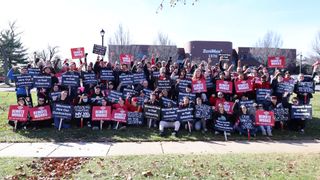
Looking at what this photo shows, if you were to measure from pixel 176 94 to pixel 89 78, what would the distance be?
3.45 metres

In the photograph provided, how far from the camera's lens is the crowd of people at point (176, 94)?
13320 millimetres

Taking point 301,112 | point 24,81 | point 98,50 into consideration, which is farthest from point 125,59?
point 301,112

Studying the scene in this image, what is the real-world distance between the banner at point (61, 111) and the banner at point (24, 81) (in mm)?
1791

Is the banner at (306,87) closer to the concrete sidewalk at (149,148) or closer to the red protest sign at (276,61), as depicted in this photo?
the red protest sign at (276,61)

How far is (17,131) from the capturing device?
13.1 metres

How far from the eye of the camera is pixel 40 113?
13.3 m

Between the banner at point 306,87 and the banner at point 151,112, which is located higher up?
the banner at point 306,87

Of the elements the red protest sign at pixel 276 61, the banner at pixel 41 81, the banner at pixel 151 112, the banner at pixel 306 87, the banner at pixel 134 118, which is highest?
the red protest sign at pixel 276 61

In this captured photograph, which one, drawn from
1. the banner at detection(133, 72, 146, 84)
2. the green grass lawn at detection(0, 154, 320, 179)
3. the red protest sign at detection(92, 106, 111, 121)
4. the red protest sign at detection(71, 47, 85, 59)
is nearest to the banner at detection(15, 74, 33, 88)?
the red protest sign at detection(71, 47, 85, 59)

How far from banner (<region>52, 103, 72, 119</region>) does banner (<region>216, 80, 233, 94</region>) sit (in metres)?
5.55

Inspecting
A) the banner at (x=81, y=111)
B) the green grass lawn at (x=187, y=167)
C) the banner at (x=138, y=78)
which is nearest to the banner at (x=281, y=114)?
the green grass lawn at (x=187, y=167)

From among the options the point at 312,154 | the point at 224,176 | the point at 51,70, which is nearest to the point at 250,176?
the point at 224,176

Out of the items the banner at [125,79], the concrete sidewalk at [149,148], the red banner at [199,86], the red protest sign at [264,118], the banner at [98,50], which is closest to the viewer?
the concrete sidewalk at [149,148]

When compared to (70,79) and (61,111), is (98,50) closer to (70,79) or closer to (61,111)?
(70,79)
